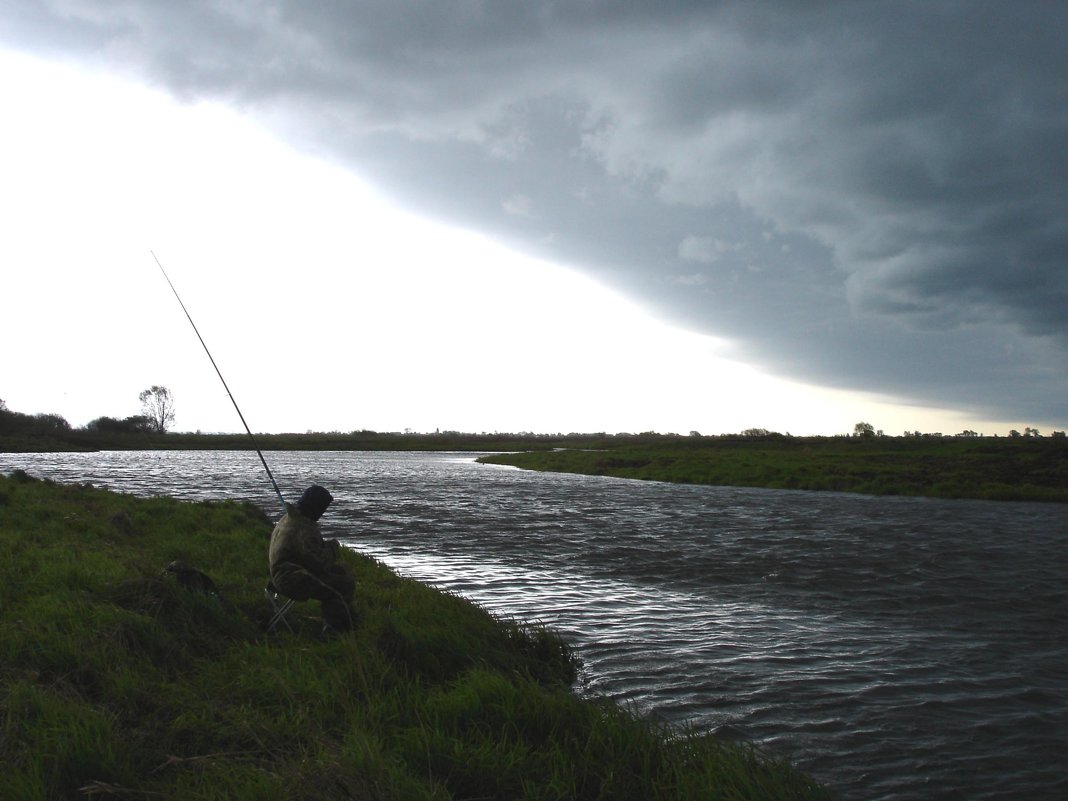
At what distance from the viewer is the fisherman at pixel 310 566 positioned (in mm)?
8477

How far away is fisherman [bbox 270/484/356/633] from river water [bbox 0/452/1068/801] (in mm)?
3281

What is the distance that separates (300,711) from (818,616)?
9210 millimetres

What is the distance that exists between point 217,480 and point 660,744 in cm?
4305

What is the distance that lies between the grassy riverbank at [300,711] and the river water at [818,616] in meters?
1.37

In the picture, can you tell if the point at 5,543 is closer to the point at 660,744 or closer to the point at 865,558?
the point at 660,744

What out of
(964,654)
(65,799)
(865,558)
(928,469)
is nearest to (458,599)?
(65,799)

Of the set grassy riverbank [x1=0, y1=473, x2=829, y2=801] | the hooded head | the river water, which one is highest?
the hooded head

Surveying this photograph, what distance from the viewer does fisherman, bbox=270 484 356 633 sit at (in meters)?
8.48

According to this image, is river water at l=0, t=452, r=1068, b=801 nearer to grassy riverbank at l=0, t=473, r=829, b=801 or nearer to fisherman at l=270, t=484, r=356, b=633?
grassy riverbank at l=0, t=473, r=829, b=801

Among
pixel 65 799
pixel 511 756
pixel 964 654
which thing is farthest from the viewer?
pixel 964 654

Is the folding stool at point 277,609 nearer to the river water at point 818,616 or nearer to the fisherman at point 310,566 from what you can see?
the fisherman at point 310,566

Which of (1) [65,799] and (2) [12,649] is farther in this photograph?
(2) [12,649]

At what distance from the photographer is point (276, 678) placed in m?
6.61

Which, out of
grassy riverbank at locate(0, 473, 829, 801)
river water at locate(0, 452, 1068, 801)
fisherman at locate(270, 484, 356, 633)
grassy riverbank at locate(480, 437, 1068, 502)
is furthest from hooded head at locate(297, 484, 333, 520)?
grassy riverbank at locate(480, 437, 1068, 502)
